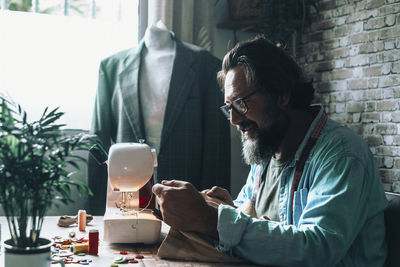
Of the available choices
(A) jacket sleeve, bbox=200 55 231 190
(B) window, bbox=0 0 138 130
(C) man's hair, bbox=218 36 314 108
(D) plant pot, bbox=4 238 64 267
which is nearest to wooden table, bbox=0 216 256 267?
(D) plant pot, bbox=4 238 64 267

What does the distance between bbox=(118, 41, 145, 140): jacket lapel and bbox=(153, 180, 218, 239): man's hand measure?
5.20 ft

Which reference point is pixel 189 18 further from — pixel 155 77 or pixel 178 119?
pixel 178 119

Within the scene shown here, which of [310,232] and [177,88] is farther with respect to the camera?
[177,88]

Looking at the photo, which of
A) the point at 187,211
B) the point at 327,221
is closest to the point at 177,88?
the point at 187,211

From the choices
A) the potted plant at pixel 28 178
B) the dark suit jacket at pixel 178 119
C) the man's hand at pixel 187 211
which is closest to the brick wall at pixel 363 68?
the dark suit jacket at pixel 178 119

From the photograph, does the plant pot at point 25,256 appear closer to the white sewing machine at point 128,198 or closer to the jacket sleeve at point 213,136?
the white sewing machine at point 128,198

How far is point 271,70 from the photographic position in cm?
191

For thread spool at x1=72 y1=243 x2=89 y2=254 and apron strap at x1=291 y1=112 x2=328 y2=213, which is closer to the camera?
thread spool at x1=72 y1=243 x2=89 y2=254

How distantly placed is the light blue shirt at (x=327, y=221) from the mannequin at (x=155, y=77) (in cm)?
158

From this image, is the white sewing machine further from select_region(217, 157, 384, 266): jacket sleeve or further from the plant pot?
the plant pot

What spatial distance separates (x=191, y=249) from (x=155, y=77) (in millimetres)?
1902

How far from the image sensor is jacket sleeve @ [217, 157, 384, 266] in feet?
4.55

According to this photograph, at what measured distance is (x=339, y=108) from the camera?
3.63 meters

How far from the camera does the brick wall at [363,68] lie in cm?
321
